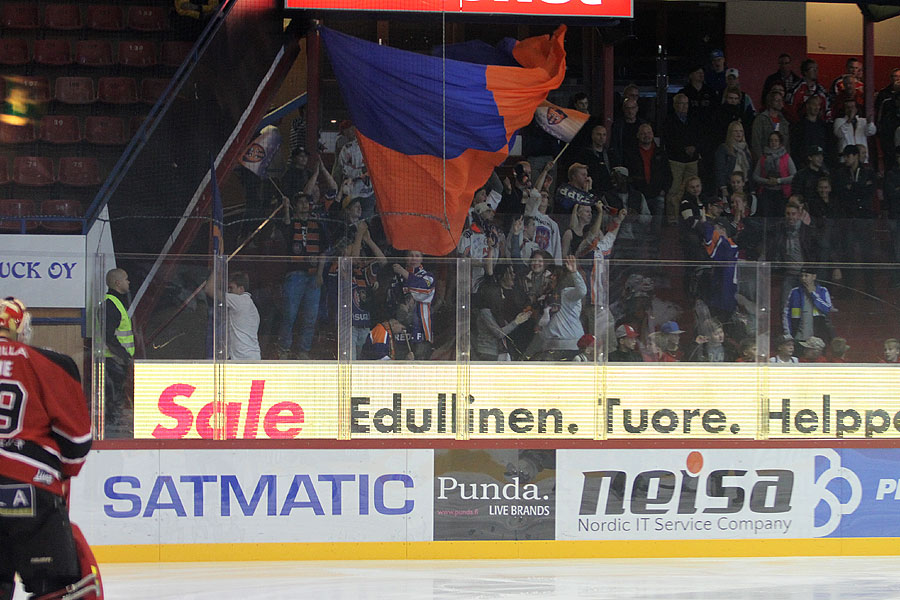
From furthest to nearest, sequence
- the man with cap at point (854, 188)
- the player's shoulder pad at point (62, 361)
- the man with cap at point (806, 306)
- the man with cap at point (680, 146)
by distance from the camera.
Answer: the man with cap at point (854, 188) → the man with cap at point (680, 146) → the man with cap at point (806, 306) → the player's shoulder pad at point (62, 361)

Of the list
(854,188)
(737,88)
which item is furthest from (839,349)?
(737,88)

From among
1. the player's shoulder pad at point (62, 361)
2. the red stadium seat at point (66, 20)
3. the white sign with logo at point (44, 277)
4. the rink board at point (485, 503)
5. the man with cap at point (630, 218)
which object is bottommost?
the rink board at point (485, 503)

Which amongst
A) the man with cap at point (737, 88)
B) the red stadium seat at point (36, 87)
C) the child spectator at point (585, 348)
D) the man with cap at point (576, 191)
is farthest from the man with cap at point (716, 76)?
the red stadium seat at point (36, 87)

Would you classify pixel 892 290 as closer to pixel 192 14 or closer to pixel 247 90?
pixel 247 90

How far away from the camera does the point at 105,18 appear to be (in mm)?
12023

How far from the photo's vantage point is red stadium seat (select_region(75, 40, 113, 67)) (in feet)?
38.9

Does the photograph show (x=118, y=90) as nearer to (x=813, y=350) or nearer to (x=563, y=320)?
(x=563, y=320)

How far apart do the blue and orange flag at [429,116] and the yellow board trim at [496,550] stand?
288 cm

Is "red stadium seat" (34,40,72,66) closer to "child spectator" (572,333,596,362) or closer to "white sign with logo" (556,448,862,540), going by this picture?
"child spectator" (572,333,596,362)

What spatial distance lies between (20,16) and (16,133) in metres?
1.42

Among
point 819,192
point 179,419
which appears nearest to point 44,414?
point 179,419

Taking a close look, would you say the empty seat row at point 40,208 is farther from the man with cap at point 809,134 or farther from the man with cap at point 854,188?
the man with cap at point 854,188

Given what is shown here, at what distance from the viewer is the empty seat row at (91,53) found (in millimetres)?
11750

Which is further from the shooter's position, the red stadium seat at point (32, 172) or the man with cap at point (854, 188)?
the red stadium seat at point (32, 172)
